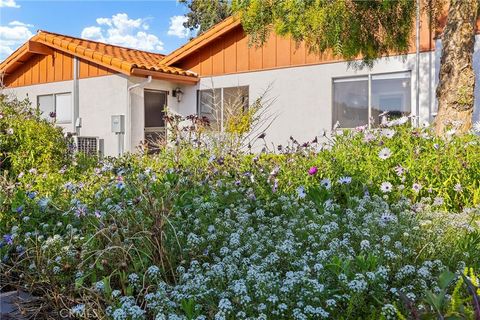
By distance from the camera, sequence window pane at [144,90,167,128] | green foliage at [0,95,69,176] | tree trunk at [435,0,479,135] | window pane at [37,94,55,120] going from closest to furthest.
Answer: tree trunk at [435,0,479,135] < green foliage at [0,95,69,176] < window pane at [144,90,167,128] < window pane at [37,94,55,120]

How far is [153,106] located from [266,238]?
1034 cm

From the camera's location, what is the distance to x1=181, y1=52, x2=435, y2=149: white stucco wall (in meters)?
9.84

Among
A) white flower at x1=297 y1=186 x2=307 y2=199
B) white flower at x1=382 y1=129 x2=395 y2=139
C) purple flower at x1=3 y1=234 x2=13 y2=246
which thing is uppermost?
white flower at x1=382 y1=129 x2=395 y2=139

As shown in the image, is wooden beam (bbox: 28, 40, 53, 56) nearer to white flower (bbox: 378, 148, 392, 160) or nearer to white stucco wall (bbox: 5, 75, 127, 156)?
white stucco wall (bbox: 5, 75, 127, 156)

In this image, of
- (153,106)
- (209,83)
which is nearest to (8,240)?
(209,83)

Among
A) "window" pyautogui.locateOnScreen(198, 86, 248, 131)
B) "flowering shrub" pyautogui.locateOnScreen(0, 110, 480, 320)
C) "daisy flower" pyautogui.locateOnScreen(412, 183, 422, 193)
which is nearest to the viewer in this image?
"flowering shrub" pyautogui.locateOnScreen(0, 110, 480, 320)

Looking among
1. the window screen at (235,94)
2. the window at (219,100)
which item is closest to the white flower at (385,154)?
the window at (219,100)

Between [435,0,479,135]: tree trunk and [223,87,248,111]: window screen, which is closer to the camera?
[435,0,479,135]: tree trunk

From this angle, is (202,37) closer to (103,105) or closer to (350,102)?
(103,105)

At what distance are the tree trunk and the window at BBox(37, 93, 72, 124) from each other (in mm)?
10599

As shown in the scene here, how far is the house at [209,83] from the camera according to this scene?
32.1 feet

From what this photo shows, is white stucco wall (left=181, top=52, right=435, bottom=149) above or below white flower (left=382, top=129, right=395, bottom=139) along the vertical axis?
above

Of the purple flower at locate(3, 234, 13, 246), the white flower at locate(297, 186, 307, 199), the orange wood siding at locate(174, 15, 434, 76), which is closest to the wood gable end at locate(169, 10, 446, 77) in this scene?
the orange wood siding at locate(174, 15, 434, 76)

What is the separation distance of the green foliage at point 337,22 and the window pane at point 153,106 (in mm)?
6376
